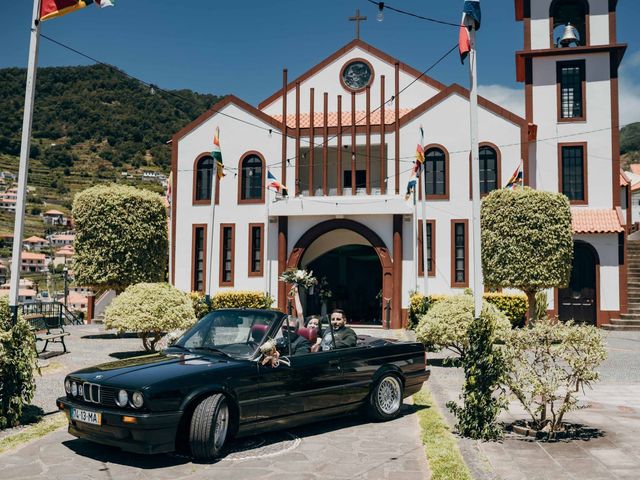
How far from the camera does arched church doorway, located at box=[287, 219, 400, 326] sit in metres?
26.2

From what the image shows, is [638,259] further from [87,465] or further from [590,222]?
[87,465]

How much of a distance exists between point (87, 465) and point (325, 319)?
11.9 feet

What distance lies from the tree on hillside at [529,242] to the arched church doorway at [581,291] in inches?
186

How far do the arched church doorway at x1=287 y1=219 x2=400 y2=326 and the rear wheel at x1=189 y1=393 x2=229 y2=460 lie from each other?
19.3 m

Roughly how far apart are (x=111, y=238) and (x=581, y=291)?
714 inches

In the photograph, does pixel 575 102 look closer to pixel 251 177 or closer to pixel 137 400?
pixel 251 177

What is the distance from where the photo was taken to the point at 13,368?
8.27 m

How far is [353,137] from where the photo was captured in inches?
1077

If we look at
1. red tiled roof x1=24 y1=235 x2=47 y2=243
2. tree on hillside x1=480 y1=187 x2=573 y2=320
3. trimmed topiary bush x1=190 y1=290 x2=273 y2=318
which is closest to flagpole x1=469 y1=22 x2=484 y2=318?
tree on hillside x1=480 y1=187 x2=573 y2=320

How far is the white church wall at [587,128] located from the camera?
2541 cm

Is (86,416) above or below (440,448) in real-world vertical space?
above

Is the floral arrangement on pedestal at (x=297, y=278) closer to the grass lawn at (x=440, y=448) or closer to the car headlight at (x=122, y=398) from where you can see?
the grass lawn at (x=440, y=448)

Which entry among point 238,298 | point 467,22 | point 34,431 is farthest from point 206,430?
point 238,298

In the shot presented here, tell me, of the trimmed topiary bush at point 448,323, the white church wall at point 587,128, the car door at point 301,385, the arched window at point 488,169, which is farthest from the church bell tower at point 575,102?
the car door at point 301,385
